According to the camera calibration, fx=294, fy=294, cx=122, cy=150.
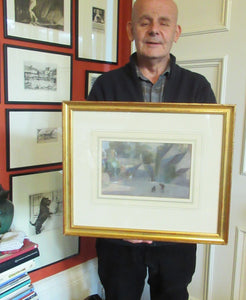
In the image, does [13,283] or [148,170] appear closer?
[148,170]

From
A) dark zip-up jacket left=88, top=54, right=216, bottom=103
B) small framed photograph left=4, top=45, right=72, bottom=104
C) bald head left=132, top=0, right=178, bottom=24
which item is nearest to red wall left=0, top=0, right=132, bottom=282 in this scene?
small framed photograph left=4, top=45, right=72, bottom=104

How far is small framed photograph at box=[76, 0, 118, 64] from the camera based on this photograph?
4.74ft

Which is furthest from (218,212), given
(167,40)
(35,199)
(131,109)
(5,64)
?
(5,64)

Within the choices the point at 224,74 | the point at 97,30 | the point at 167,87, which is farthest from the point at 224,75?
the point at 97,30

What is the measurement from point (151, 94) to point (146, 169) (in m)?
0.31

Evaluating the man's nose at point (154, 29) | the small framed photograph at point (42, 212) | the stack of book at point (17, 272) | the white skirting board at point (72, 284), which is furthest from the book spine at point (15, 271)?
the man's nose at point (154, 29)

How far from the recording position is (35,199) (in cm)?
139

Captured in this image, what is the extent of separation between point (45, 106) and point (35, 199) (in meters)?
0.44

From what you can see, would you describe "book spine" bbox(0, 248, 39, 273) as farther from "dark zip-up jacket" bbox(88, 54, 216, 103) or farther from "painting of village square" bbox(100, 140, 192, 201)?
"dark zip-up jacket" bbox(88, 54, 216, 103)

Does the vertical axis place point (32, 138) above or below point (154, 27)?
below

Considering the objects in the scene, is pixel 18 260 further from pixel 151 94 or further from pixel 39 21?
pixel 39 21

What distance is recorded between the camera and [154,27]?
3.04 ft

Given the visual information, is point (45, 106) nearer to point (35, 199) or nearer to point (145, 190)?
point (35, 199)

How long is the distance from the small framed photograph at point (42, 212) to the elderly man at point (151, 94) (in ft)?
1.37
